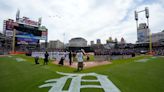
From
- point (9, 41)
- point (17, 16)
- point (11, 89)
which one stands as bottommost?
point (11, 89)

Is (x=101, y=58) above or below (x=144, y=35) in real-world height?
below

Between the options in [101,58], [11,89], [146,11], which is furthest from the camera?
[146,11]

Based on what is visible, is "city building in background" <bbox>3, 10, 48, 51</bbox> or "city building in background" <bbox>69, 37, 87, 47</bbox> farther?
"city building in background" <bbox>69, 37, 87, 47</bbox>

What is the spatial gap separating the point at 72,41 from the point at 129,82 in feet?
458

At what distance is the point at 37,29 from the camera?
62.1m

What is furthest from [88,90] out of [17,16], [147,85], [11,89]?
[17,16]

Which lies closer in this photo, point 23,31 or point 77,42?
point 23,31

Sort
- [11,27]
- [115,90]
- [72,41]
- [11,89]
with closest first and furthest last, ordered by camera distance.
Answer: [115,90] → [11,89] → [11,27] → [72,41]

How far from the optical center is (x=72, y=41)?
491 feet

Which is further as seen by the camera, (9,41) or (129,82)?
(9,41)

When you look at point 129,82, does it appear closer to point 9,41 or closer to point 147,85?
point 147,85

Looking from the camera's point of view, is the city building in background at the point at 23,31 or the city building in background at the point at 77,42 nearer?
the city building in background at the point at 23,31

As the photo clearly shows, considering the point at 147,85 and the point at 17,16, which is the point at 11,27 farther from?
the point at 147,85

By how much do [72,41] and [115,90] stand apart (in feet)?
463
